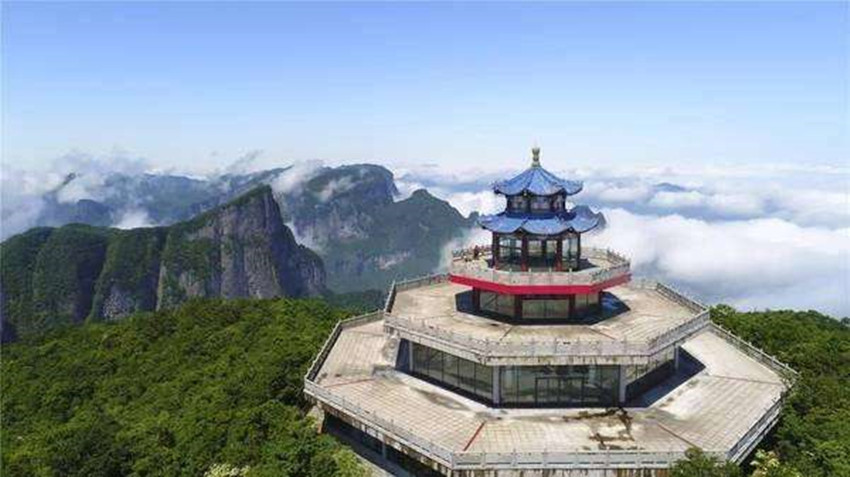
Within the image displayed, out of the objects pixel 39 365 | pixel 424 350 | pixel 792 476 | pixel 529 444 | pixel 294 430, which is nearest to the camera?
pixel 792 476

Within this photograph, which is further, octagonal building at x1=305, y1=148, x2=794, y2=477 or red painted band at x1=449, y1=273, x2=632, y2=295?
red painted band at x1=449, y1=273, x2=632, y2=295

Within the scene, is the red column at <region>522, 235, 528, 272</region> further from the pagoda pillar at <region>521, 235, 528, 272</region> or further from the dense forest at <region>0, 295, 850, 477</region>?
the dense forest at <region>0, 295, 850, 477</region>

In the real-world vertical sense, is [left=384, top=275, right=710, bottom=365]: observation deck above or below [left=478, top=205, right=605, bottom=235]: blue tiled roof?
below

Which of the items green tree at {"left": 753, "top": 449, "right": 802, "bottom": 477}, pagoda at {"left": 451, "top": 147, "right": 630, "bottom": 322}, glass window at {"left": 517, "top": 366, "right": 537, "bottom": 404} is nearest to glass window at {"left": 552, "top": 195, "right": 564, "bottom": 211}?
pagoda at {"left": 451, "top": 147, "right": 630, "bottom": 322}

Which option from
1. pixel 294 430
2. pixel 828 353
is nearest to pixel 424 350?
pixel 294 430

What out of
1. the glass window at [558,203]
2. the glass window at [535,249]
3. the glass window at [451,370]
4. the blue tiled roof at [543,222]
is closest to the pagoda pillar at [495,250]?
the blue tiled roof at [543,222]

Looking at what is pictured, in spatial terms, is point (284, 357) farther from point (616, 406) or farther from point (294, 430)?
point (616, 406)
